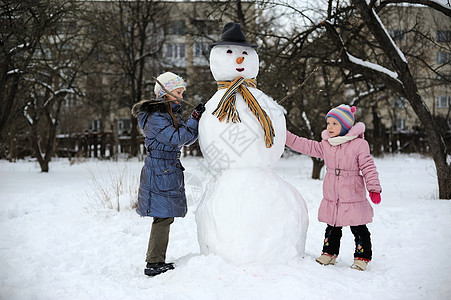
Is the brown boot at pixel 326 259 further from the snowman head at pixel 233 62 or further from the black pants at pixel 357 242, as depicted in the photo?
the snowman head at pixel 233 62

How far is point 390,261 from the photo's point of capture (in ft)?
11.9

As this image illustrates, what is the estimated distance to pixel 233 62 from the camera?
319cm

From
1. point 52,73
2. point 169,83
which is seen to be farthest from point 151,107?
point 52,73

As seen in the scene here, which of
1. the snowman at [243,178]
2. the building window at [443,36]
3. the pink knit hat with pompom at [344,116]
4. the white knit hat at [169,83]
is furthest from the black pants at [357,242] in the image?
the building window at [443,36]

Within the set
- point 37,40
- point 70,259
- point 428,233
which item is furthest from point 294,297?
point 37,40

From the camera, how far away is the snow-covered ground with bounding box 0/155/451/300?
105 inches

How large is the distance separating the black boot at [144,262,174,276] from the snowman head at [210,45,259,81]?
5.37ft

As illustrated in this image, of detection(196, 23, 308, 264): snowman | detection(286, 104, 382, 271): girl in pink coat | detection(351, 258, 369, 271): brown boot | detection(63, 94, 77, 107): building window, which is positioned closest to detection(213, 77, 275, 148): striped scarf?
detection(196, 23, 308, 264): snowman

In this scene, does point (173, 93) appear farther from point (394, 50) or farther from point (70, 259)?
point (394, 50)

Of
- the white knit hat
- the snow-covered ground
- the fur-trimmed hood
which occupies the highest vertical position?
the white knit hat

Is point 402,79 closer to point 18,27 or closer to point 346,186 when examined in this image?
point 346,186

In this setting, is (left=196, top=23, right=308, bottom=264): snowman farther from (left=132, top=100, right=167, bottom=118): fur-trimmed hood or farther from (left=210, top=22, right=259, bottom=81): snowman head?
(left=132, top=100, right=167, bottom=118): fur-trimmed hood

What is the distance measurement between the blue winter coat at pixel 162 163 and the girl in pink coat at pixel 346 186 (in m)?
1.25

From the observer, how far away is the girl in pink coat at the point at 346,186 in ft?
10.8
